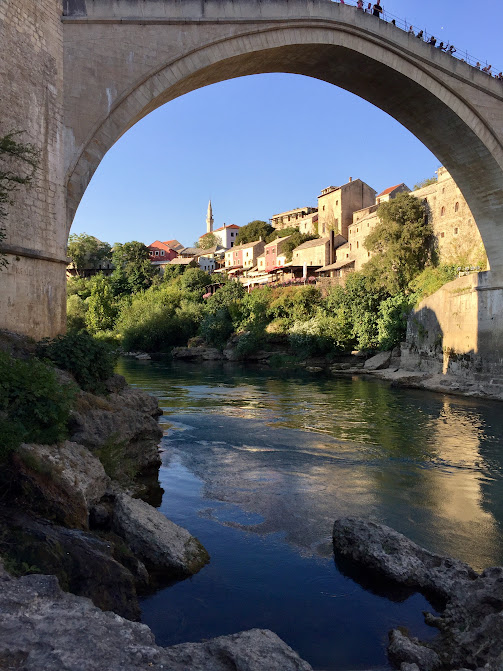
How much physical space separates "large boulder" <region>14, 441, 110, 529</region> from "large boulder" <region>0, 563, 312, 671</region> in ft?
3.91

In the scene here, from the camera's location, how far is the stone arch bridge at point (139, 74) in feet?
28.2

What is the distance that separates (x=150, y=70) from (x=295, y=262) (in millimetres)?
35741

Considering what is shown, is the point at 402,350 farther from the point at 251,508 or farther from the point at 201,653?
the point at 201,653

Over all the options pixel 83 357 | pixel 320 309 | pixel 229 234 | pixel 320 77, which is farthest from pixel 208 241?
pixel 83 357

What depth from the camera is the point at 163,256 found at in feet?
237

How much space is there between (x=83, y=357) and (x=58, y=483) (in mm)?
3280

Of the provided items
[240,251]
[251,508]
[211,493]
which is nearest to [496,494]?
[251,508]

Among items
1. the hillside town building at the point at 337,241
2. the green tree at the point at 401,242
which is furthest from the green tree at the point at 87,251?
the green tree at the point at 401,242

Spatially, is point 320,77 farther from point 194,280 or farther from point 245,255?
point 245,255

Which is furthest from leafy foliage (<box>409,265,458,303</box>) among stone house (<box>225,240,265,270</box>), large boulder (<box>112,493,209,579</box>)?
stone house (<box>225,240,265,270</box>)

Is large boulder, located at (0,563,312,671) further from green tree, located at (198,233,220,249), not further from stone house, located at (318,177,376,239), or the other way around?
green tree, located at (198,233,220,249)

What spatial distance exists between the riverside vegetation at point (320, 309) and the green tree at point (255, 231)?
21846 millimetres

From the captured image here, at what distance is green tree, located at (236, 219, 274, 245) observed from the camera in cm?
6285

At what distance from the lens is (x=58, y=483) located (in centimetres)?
458
